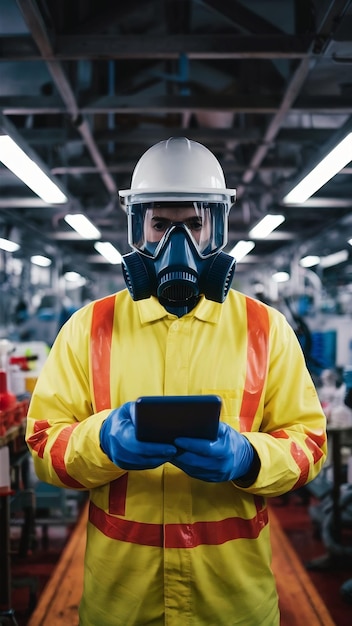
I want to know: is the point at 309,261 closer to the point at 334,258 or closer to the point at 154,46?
the point at 334,258

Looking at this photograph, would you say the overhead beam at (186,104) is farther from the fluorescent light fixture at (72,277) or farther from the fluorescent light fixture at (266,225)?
the fluorescent light fixture at (72,277)

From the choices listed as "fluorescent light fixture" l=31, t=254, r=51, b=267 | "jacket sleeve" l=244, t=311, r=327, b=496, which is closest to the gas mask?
"jacket sleeve" l=244, t=311, r=327, b=496

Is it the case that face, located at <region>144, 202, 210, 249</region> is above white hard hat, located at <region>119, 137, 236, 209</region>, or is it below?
below

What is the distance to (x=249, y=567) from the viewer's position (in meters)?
1.33

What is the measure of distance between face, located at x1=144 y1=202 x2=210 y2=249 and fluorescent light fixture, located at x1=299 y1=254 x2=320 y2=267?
7.01 meters

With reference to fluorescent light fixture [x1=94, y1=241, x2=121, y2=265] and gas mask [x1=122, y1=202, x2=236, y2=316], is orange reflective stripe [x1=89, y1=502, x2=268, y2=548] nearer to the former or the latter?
gas mask [x1=122, y1=202, x2=236, y2=316]

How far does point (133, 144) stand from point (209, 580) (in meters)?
4.96

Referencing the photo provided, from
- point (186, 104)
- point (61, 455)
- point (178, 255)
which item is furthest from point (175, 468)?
point (186, 104)

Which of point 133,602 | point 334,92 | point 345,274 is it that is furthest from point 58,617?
point 345,274

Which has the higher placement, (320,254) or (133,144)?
(133,144)

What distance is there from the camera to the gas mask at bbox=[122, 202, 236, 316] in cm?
138

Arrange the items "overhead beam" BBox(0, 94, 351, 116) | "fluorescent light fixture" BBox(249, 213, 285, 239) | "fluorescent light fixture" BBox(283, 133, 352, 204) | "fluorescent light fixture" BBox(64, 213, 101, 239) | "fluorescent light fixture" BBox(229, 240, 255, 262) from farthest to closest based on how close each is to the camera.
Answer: "fluorescent light fixture" BBox(229, 240, 255, 262) < "fluorescent light fixture" BBox(249, 213, 285, 239) < "fluorescent light fixture" BBox(64, 213, 101, 239) < "overhead beam" BBox(0, 94, 351, 116) < "fluorescent light fixture" BBox(283, 133, 352, 204)

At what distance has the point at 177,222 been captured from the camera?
1400 millimetres

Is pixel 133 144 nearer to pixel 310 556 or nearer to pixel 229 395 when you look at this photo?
pixel 310 556
